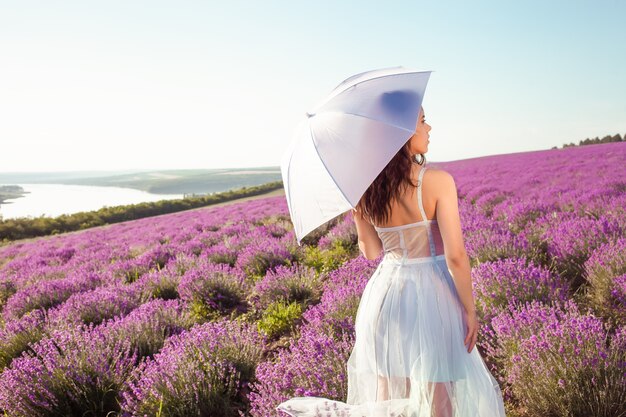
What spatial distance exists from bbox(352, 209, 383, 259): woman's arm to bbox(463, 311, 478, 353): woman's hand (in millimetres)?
619

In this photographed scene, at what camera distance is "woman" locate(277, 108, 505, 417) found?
1.69m

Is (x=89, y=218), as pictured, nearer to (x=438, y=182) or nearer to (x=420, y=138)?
(x=420, y=138)

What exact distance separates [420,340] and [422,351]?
0.17 ft

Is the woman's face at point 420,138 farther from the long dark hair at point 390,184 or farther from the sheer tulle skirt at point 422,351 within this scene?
the sheer tulle skirt at point 422,351

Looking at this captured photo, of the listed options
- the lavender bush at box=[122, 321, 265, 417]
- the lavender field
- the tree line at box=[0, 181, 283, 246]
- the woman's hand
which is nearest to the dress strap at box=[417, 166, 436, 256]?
the woman's hand

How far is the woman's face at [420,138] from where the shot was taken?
70.4 inches

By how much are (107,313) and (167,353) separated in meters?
1.95

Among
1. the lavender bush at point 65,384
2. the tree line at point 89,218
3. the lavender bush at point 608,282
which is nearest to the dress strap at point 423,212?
the lavender bush at point 608,282

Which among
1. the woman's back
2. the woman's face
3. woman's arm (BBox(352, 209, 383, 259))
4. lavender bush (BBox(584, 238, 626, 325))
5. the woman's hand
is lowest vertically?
lavender bush (BBox(584, 238, 626, 325))

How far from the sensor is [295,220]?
2.03m

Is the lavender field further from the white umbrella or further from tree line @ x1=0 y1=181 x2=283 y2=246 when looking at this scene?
tree line @ x1=0 y1=181 x2=283 y2=246

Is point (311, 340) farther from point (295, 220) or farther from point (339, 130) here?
point (339, 130)

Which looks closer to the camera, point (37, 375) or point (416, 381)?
point (416, 381)

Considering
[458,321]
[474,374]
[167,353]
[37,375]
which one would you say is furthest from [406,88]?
[37,375]
